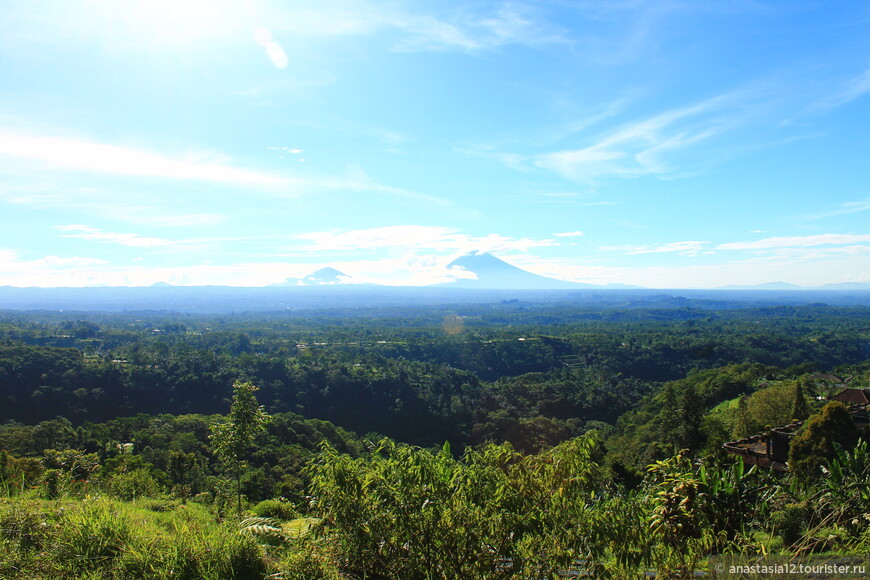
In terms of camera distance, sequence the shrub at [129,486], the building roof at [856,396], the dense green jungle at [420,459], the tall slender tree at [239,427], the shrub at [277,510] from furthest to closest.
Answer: the building roof at [856,396]
the shrub at [277,510]
the shrub at [129,486]
the tall slender tree at [239,427]
the dense green jungle at [420,459]

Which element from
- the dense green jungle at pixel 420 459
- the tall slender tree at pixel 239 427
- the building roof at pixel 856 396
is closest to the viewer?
the dense green jungle at pixel 420 459

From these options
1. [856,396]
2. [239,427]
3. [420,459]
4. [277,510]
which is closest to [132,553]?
[420,459]

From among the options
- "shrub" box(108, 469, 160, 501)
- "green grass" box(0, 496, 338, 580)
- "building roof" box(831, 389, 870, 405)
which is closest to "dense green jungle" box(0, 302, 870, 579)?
"green grass" box(0, 496, 338, 580)

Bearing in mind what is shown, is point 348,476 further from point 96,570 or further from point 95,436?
point 95,436

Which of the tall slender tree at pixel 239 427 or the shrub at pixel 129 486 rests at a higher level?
the tall slender tree at pixel 239 427

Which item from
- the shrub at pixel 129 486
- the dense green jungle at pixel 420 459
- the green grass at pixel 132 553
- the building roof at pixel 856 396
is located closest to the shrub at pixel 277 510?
the dense green jungle at pixel 420 459

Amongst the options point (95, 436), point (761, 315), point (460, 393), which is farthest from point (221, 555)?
point (761, 315)

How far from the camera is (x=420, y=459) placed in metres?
3.27

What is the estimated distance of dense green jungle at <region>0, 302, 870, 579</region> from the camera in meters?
3.20

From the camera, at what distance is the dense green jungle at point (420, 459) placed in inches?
126

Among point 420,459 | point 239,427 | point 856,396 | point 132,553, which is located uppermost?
point 420,459

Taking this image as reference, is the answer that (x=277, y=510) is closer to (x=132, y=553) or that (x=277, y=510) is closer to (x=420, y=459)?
(x=132, y=553)

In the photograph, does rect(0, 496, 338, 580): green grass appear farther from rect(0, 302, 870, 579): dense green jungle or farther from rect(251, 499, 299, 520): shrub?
rect(251, 499, 299, 520): shrub

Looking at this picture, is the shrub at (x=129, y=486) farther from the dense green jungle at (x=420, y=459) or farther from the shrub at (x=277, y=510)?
the shrub at (x=277, y=510)
